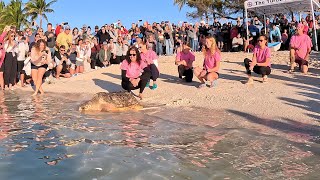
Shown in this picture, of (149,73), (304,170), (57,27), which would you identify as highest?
(57,27)

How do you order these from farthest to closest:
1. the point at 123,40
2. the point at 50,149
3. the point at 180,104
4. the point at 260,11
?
the point at 260,11, the point at 123,40, the point at 180,104, the point at 50,149

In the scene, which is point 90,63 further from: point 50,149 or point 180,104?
point 50,149

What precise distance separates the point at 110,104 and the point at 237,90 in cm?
296

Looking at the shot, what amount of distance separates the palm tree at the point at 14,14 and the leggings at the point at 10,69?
1210 inches

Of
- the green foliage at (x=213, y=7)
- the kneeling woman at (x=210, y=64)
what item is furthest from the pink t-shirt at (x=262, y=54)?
the green foliage at (x=213, y=7)

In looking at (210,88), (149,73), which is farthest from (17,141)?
(210,88)

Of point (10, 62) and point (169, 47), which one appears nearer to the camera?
point (10, 62)

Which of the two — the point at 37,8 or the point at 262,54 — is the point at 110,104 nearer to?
the point at 262,54

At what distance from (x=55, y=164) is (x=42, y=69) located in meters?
6.91

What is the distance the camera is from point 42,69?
10.2 meters

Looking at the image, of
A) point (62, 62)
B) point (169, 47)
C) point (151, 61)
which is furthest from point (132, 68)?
point (169, 47)

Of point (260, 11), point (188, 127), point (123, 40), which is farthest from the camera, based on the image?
point (260, 11)

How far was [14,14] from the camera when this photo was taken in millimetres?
42031

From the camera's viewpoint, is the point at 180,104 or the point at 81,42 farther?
the point at 81,42
